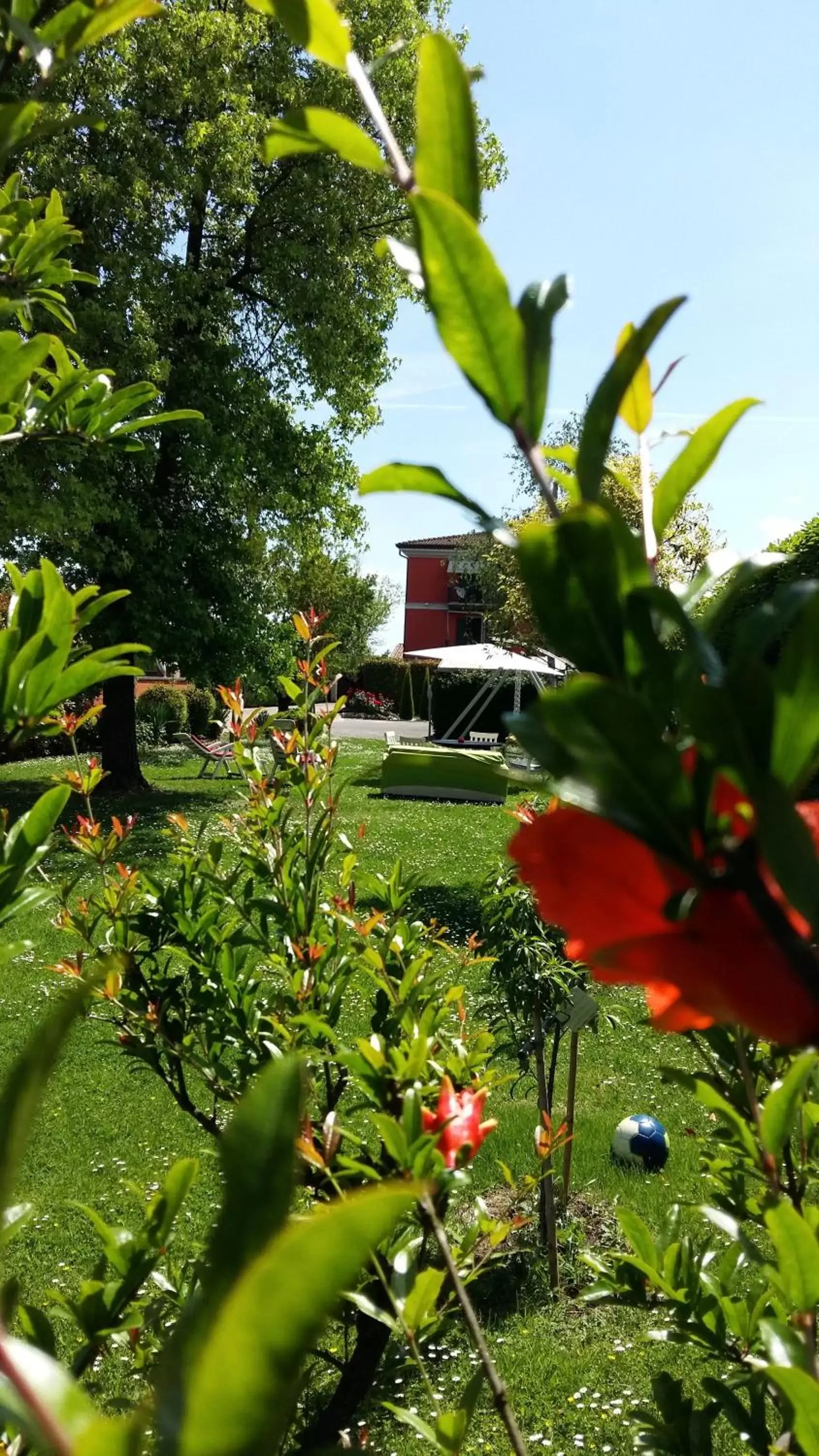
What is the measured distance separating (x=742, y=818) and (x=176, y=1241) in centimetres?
281

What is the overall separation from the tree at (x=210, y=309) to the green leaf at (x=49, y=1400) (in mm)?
8171

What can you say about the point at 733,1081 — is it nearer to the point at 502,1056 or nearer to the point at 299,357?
the point at 502,1056

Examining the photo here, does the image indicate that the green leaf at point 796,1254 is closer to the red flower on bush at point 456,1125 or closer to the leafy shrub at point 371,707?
the red flower on bush at point 456,1125

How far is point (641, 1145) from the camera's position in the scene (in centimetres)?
345

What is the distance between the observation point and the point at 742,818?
260mm

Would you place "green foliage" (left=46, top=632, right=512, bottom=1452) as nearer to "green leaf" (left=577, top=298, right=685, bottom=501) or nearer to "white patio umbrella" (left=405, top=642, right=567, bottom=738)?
"green leaf" (left=577, top=298, right=685, bottom=501)

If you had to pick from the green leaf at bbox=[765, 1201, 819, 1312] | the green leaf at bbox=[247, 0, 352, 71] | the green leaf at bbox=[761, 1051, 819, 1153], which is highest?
the green leaf at bbox=[247, 0, 352, 71]

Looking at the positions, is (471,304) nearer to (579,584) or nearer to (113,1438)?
(579,584)

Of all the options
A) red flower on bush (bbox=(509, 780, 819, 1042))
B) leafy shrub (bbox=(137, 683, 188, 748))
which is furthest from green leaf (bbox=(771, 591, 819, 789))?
leafy shrub (bbox=(137, 683, 188, 748))

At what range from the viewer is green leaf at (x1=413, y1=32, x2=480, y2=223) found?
1.05ft

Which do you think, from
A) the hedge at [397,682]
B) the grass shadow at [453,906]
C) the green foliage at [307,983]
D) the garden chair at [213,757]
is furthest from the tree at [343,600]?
the green foliage at [307,983]

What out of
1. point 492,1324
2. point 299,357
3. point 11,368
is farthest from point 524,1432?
point 299,357

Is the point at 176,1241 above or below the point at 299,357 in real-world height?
below

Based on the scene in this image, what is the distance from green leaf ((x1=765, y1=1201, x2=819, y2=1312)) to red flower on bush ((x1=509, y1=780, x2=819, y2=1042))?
27cm
